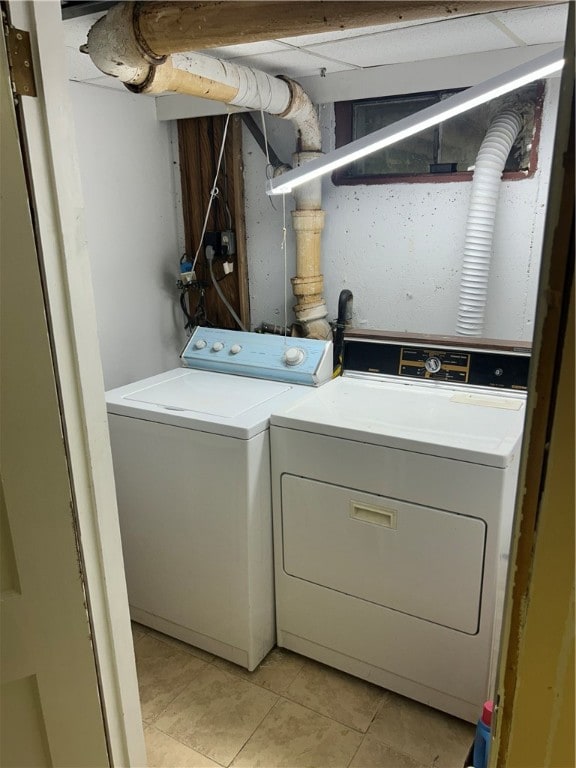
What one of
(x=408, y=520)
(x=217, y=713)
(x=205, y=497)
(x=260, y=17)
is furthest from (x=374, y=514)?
(x=260, y=17)

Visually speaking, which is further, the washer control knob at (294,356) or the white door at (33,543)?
the washer control knob at (294,356)

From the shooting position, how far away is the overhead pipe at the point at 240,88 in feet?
4.85

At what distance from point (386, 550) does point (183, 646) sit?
980mm

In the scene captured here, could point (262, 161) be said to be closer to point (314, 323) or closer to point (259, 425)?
point (314, 323)

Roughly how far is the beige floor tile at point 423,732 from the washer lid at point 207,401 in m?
1.05

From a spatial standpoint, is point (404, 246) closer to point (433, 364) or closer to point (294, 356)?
point (433, 364)

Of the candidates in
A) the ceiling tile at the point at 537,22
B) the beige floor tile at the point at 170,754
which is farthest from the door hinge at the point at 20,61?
the beige floor tile at the point at 170,754

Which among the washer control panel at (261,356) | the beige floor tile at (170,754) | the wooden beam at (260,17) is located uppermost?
the wooden beam at (260,17)

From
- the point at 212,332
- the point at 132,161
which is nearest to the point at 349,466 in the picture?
the point at 212,332

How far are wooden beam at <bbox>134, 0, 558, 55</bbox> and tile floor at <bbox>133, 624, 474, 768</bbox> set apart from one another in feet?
6.51

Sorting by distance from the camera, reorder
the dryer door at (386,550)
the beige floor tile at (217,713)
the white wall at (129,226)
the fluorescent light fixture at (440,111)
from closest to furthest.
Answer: the fluorescent light fixture at (440,111) < the dryer door at (386,550) < the beige floor tile at (217,713) < the white wall at (129,226)

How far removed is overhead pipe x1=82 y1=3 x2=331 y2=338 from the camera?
148 cm

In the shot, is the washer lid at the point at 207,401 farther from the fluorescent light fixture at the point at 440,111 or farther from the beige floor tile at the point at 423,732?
the beige floor tile at the point at 423,732

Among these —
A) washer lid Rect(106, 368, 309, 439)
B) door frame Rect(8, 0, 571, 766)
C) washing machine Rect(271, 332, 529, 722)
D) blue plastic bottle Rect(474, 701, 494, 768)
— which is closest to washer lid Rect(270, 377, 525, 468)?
washing machine Rect(271, 332, 529, 722)
